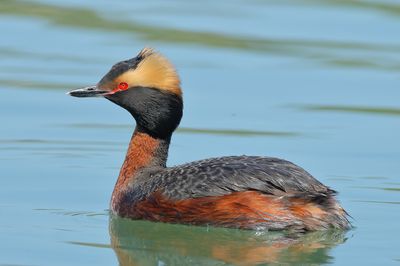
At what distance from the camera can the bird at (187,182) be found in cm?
912

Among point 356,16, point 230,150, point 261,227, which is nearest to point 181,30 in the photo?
point 356,16

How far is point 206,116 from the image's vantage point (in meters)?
12.6

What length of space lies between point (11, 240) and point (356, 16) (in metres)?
8.92

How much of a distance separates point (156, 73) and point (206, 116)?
8.83ft

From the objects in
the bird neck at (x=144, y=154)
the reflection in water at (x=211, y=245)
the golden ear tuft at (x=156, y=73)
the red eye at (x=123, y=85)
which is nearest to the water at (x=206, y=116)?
the reflection in water at (x=211, y=245)

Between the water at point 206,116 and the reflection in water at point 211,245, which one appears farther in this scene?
the water at point 206,116

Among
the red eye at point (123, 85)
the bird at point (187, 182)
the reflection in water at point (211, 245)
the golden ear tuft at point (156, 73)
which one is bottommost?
the reflection in water at point (211, 245)

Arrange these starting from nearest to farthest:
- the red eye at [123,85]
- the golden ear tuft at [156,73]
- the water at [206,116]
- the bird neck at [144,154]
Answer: the water at [206,116], the golden ear tuft at [156,73], the red eye at [123,85], the bird neck at [144,154]

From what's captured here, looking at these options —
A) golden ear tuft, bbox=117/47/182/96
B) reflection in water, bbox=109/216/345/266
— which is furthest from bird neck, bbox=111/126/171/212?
reflection in water, bbox=109/216/345/266

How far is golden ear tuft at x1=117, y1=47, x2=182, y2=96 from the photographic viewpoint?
991 cm

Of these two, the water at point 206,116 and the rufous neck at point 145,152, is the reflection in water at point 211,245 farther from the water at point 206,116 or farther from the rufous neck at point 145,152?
the rufous neck at point 145,152

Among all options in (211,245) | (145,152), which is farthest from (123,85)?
(211,245)

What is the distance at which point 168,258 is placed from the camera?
8.59m

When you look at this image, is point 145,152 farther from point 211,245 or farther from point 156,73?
point 211,245
